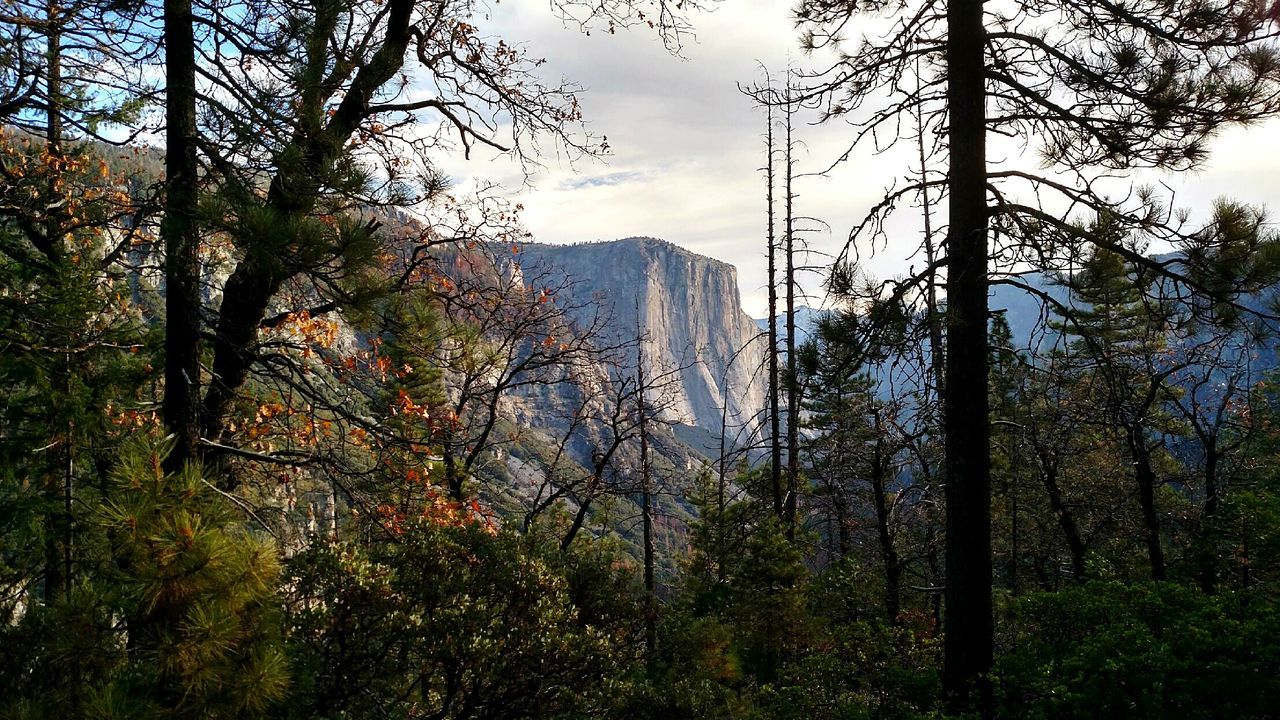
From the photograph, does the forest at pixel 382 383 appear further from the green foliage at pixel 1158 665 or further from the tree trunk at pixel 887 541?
the tree trunk at pixel 887 541

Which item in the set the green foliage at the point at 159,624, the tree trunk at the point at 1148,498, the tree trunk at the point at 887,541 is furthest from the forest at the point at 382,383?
the tree trunk at the point at 887,541

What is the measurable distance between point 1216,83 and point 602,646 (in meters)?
6.10

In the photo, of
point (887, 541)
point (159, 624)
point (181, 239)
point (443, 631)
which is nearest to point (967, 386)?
point (443, 631)

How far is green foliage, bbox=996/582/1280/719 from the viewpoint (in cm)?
404

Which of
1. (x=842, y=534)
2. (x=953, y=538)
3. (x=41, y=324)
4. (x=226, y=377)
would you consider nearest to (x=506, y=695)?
(x=226, y=377)

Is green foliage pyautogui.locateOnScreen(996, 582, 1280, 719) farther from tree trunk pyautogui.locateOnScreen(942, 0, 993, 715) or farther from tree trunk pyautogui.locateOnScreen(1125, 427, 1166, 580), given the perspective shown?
tree trunk pyautogui.locateOnScreen(1125, 427, 1166, 580)

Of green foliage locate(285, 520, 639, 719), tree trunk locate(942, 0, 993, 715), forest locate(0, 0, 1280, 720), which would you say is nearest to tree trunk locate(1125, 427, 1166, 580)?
forest locate(0, 0, 1280, 720)

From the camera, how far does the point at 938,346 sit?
34.7 ft

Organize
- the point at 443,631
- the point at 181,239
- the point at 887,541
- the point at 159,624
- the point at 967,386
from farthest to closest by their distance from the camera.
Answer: the point at 887,541 < the point at 967,386 < the point at 443,631 < the point at 181,239 < the point at 159,624

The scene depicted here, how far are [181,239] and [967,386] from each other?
5459mm

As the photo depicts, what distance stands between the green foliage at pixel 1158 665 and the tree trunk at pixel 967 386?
36 cm

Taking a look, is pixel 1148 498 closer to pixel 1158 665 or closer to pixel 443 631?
pixel 1158 665

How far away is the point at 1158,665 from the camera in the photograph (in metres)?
4.20

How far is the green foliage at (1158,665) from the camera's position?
13.2 ft
